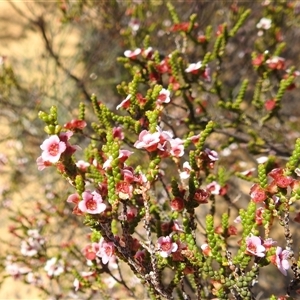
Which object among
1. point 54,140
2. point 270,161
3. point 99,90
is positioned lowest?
point 270,161

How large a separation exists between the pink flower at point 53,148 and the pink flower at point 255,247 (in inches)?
38.3

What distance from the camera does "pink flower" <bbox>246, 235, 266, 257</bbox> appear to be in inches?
70.5

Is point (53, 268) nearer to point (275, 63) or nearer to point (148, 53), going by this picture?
point (148, 53)

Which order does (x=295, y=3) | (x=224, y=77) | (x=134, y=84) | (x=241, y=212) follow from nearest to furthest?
1. (x=241, y=212)
2. (x=134, y=84)
3. (x=295, y=3)
4. (x=224, y=77)

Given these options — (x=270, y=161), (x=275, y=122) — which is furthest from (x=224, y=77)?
(x=270, y=161)

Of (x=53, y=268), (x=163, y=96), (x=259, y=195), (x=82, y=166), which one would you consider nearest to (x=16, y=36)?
(x=53, y=268)

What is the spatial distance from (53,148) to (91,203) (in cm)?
31

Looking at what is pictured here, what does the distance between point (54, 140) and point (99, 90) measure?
5.32 meters

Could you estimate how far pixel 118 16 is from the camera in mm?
6562

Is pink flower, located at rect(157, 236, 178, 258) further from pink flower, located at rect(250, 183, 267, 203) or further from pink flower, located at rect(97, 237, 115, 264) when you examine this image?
pink flower, located at rect(250, 183, 267, 203)

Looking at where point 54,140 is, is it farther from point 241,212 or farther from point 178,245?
point 241,212

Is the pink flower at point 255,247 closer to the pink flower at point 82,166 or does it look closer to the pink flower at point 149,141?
the pink flower at point 149,141

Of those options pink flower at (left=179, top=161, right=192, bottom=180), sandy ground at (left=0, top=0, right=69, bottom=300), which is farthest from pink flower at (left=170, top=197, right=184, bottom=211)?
sandy ground at (left=0, top=0, right=69, bottom=300)

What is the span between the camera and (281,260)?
1811 mm
